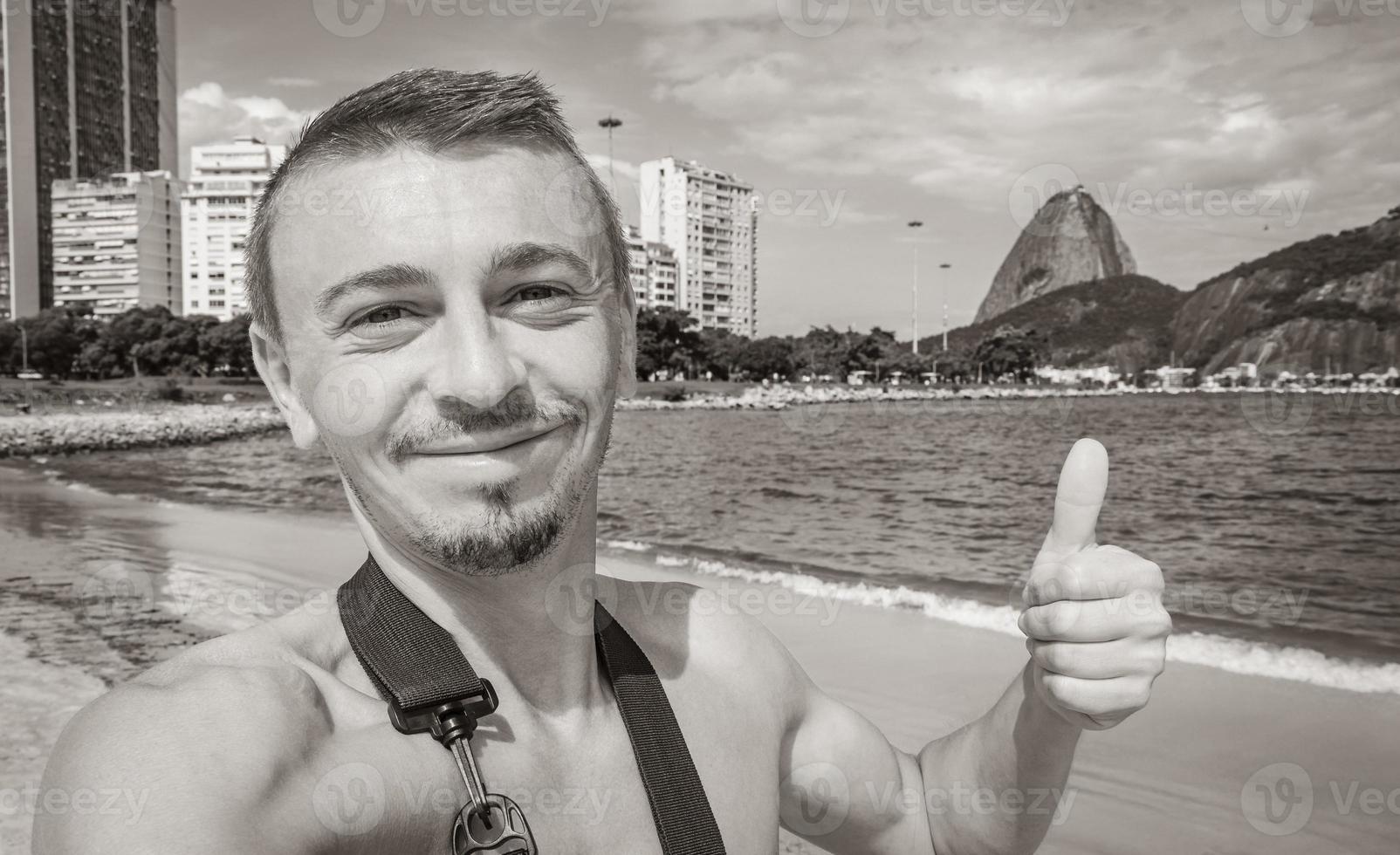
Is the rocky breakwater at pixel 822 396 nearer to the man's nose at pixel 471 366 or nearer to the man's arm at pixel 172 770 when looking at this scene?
the man's nose at pixel 471 366

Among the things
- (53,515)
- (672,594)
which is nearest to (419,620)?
(672,594)

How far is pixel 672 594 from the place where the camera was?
203 cm

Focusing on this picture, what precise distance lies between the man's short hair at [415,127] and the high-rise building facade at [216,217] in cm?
12866

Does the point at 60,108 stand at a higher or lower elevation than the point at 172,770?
higher

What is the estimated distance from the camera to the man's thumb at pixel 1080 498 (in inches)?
54.9

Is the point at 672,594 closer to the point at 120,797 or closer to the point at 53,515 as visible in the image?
the point at 120,797

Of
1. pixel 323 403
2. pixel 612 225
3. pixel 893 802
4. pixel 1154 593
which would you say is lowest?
pixel 893 802

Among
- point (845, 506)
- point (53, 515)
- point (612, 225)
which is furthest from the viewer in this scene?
point (845, 506)

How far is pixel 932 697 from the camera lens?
254 inches

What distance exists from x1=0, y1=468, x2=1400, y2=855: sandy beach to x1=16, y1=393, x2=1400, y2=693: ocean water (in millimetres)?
919

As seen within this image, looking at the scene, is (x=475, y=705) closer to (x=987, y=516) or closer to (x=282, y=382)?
(x=282, y=382)

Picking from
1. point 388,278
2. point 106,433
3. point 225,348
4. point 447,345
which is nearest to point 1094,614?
point 447,345

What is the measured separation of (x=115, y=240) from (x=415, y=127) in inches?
5352

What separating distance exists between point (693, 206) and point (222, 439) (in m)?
119
